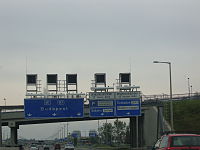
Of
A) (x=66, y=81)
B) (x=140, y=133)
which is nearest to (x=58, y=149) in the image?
(x=140, y=133)

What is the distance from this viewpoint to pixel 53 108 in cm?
5162

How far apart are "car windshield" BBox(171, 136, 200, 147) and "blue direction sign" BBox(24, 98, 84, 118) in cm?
3578

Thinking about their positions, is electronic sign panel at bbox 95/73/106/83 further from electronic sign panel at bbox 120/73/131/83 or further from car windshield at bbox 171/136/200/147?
car windshield at bbox 171/136/200/147

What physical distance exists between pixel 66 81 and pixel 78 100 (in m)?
5.75

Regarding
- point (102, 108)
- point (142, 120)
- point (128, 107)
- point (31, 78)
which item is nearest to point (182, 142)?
point (102, 108)

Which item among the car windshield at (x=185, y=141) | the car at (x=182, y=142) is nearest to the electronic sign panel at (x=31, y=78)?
the car at (x=182, y=142)

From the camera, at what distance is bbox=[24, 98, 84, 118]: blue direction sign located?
51.0 m

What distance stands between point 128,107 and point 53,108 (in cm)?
849

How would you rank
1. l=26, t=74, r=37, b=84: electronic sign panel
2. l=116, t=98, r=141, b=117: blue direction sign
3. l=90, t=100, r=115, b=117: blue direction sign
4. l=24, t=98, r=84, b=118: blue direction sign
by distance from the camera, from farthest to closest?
l=26, t=74, r=37, b=84: electronic sign panel
l=116, t=98, r=141, b=117: blue direction sign
l=90, t=100, r=115, b=117: blue direction sign
l=24, t=98, r=84, b=118: blue direction sign

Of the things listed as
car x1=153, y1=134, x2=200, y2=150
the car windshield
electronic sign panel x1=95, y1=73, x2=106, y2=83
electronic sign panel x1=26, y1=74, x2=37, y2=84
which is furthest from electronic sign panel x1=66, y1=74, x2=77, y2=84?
the car windshield

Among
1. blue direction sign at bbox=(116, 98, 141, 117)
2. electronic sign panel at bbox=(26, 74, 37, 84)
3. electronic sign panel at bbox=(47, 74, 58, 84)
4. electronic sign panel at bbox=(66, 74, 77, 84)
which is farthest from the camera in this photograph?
electronic sign panel at bbox=(66, 74, 77, 84)

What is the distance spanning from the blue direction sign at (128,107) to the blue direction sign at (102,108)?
27.2 inches

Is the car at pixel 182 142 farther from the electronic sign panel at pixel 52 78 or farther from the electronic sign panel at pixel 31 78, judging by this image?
the electronic sign panel at pixel 31 78

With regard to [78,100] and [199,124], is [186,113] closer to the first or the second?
[199,124]
